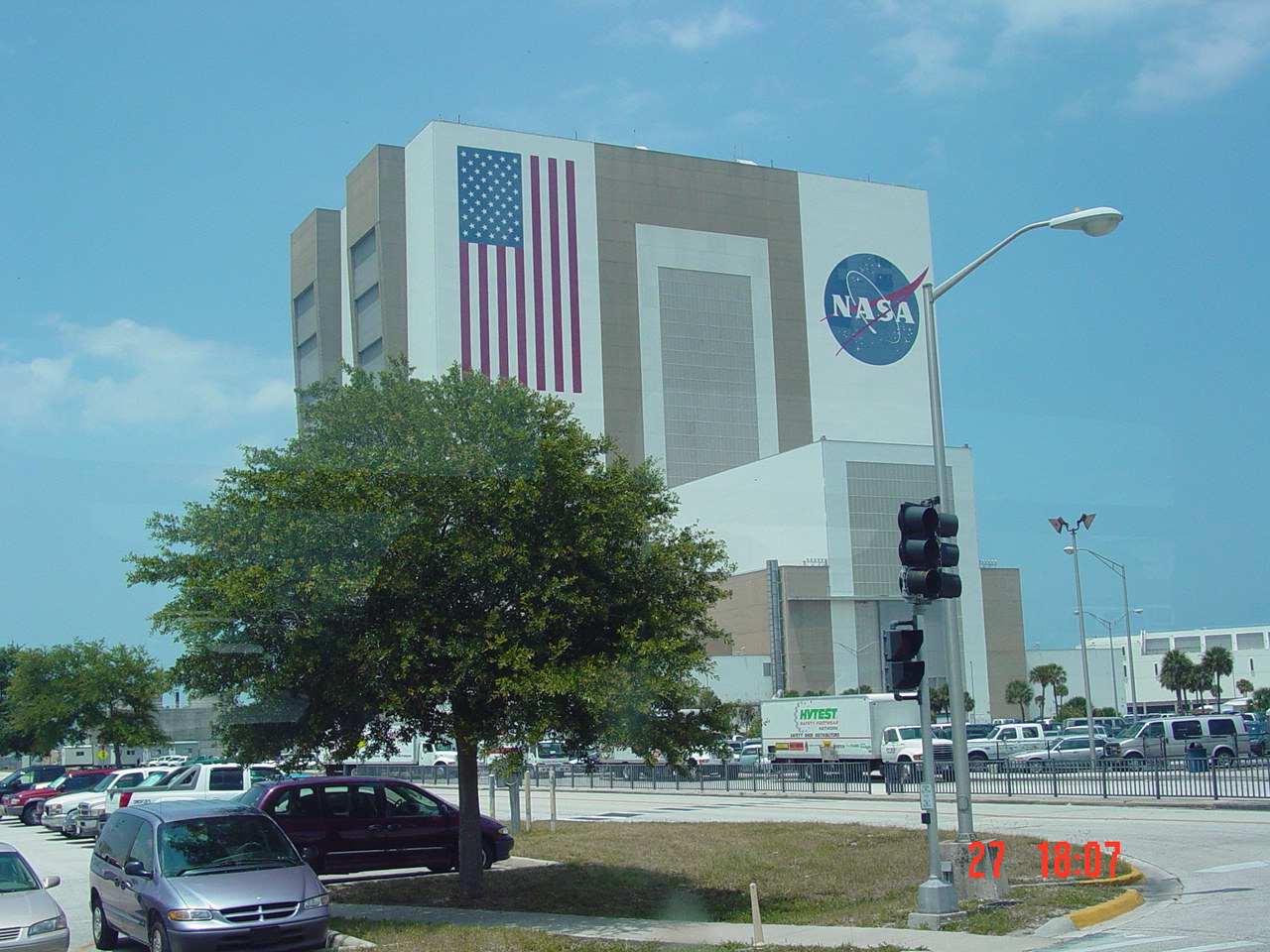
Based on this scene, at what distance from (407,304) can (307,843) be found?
8231 cm

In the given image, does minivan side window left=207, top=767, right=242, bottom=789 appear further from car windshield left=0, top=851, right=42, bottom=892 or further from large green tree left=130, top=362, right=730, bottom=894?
car windshield left=0, top=851, right=42, bottom=892

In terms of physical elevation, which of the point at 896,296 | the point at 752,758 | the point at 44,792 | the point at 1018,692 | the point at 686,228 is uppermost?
the point at 686,228

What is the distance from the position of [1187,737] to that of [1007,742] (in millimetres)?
7965

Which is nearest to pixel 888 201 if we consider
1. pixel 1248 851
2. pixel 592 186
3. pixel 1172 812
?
pixel 592 186

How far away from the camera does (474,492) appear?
16281mm

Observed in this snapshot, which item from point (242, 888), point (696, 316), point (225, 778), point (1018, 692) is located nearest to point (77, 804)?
point (225, 778)

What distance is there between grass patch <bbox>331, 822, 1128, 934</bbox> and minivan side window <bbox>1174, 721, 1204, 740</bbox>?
3049 centimetres

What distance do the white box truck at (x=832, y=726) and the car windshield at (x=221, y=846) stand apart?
1498 inches

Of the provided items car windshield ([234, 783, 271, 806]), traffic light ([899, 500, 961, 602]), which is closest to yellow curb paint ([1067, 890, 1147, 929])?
traffic light ([899, 500, 961, 602])

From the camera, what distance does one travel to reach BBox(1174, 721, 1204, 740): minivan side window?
5181cm

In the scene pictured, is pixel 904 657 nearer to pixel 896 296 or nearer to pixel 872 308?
pixel 896 296

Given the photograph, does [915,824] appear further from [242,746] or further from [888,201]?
[888,201]

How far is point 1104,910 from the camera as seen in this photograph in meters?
15.3

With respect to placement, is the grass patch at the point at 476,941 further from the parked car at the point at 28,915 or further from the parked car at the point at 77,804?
the parked car at the point at 77,804
